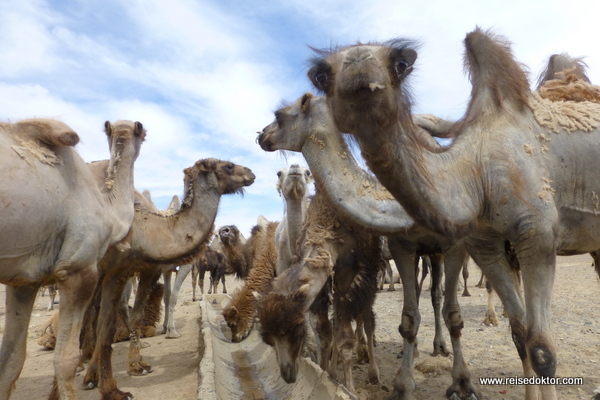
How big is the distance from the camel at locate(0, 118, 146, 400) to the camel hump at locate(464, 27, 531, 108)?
3.56m

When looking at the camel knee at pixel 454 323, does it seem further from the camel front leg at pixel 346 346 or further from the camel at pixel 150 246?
the camel at pixel 150 246

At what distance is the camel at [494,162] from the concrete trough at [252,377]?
1774mm

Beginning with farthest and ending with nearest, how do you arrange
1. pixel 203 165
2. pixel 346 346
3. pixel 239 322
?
pixel 239 322
pixel 203 165
pixel 346 346

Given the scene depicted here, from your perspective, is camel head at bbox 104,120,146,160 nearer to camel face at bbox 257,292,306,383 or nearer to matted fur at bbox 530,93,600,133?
camel face at bbox 257,292,306,383

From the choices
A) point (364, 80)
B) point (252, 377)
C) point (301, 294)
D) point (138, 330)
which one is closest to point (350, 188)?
point (301, 294)

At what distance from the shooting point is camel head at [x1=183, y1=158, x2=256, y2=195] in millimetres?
Answer: 6914

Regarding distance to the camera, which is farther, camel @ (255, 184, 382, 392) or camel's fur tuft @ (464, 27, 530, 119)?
camel @ (255, 184, 382, 392)

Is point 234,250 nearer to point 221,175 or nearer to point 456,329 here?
point 221,175

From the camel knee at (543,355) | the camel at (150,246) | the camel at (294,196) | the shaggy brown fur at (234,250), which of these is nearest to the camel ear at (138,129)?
the camel at (150,246)

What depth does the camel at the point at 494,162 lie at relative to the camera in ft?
8.48

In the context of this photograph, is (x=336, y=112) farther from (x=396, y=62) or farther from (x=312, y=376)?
(x=312, y=376)

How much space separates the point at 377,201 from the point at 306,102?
1423 mm

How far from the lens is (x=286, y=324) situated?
4105 mm

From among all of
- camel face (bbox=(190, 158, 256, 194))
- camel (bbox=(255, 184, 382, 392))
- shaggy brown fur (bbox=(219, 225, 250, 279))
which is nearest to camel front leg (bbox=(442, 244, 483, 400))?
camel (bbox=(255, 184, 382, 392))
